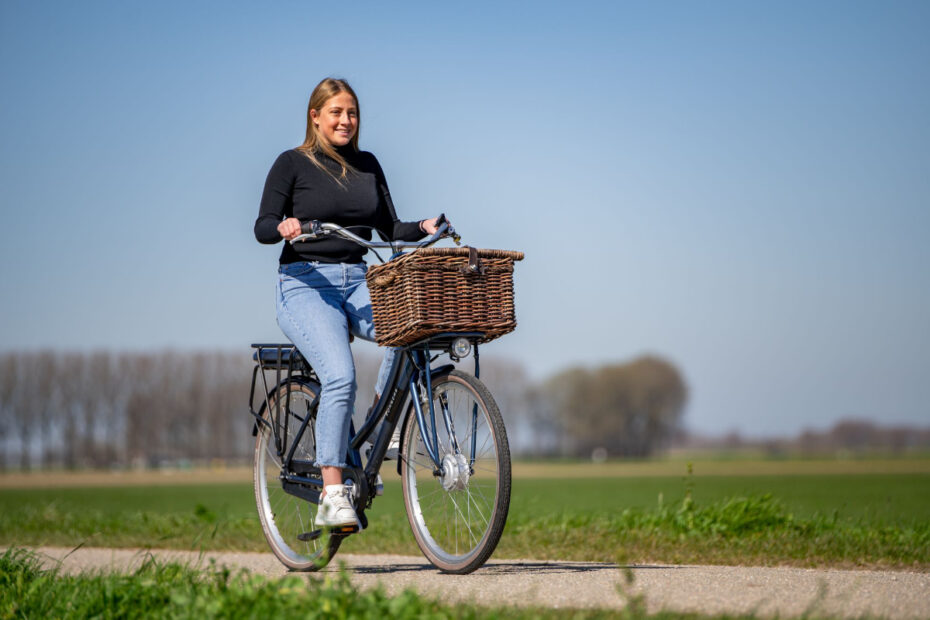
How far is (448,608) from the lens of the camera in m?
3.38

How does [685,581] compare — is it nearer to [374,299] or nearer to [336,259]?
[374,299]

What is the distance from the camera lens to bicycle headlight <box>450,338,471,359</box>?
4781 millimetres

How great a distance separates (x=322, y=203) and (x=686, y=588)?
2.69 m

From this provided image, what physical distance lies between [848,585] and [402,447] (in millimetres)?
2241

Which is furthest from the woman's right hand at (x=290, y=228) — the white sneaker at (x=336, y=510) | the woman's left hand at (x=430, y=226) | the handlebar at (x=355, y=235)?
the white sneaker at (x=336, y=510)

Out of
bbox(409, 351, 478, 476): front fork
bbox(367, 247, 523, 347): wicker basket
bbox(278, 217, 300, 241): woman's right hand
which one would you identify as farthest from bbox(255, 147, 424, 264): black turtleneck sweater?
bbox(409, 351, 478, 476): front fork

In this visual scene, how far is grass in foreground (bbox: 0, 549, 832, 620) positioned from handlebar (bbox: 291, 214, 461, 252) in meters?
1.68

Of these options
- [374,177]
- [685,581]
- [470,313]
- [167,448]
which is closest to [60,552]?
[374,177]

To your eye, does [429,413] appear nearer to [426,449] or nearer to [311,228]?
[426,449]

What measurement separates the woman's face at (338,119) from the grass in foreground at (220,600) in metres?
2.40

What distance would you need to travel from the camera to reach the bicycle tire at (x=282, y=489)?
5.88 metres

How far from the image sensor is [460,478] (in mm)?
4730

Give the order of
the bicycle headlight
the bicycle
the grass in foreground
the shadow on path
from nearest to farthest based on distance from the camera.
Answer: the grass in foreground
the bicycle
the bicycle headlight
the shadow on path

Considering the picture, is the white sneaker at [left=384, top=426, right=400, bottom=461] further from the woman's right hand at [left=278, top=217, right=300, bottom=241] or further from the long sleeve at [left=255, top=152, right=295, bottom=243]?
the long sleeve at [left=255, top=152, right=295, bottom=243]
